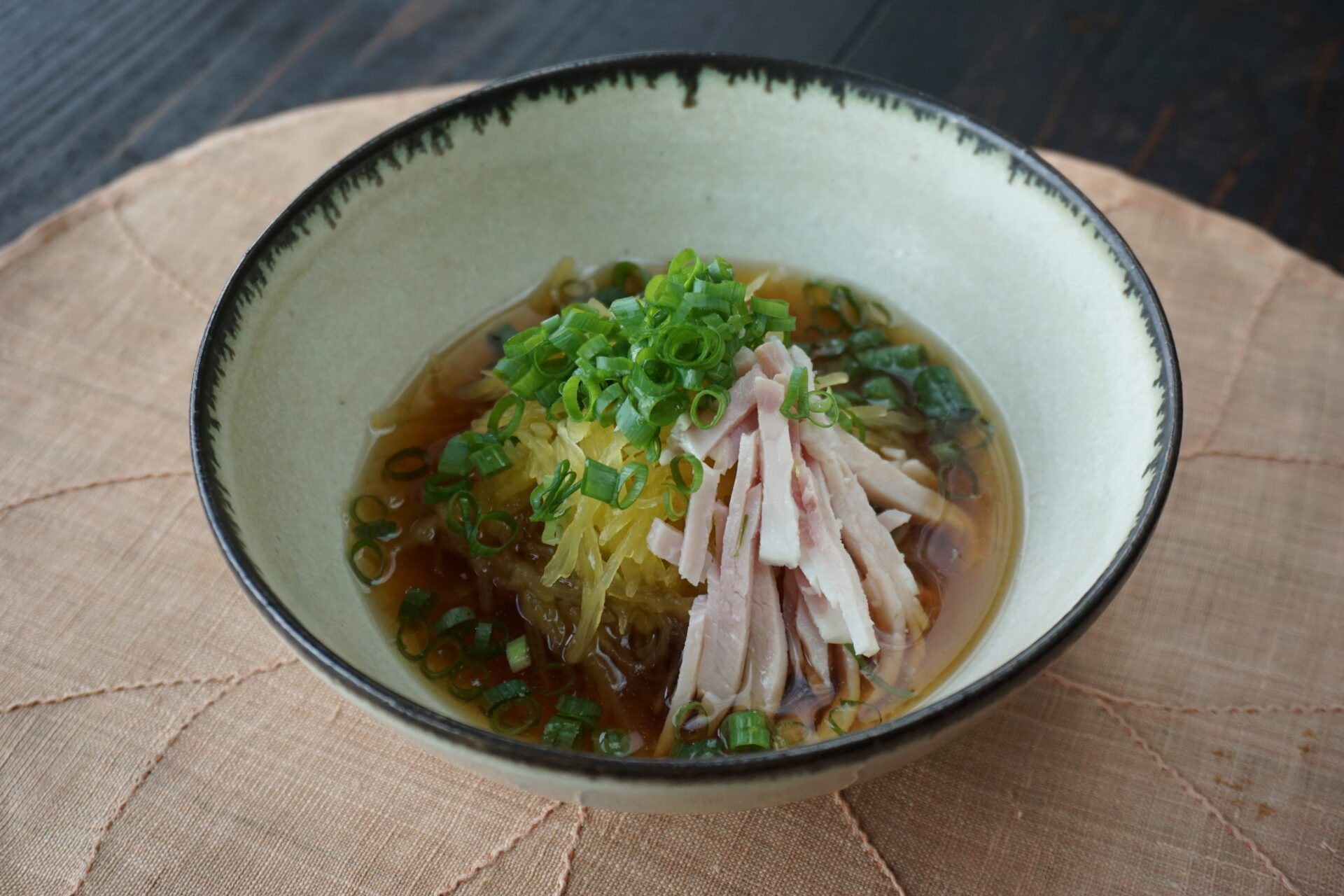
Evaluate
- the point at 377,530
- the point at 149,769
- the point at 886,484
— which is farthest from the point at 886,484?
the point at 149,769

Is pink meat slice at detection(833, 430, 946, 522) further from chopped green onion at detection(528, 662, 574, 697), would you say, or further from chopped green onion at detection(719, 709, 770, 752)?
chopped green onion at detection(528, 662, 574, 697)

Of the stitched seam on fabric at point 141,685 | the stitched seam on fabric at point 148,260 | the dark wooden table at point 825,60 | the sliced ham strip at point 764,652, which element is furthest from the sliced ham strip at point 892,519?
the dark wooden table at point 825,60

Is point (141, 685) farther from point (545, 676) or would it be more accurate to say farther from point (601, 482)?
point (601, 482)

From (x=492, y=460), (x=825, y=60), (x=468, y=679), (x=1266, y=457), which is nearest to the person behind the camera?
(x=468, y=679)

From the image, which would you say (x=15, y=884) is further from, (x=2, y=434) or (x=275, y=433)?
(x=2, y=434)

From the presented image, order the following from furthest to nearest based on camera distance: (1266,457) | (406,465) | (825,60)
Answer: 1. (825,60)
2. (1266,457)
3. (406,465)

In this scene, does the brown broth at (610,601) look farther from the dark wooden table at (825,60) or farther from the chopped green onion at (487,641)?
the dark wooden table at (825,60)

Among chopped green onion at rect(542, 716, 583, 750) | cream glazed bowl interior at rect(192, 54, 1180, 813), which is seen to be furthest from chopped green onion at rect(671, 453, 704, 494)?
cream glazed bowl interior at rect(192, 54, 1180, 813)
